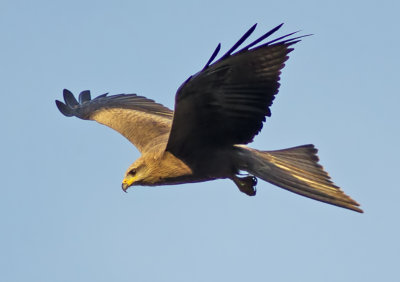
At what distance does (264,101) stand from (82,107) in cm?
392

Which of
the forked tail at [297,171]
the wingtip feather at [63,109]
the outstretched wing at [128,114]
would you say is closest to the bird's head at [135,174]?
the outstretched wing at [128,114]

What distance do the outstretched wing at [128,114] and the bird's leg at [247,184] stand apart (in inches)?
34.1

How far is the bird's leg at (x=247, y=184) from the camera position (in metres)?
8.91

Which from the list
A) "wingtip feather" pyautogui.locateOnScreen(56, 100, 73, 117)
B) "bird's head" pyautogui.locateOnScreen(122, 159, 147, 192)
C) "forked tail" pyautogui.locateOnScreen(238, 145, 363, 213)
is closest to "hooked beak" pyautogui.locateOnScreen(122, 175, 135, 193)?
"bird's head" pyautogui.locateOnScreen(122, 159, 147, 192)

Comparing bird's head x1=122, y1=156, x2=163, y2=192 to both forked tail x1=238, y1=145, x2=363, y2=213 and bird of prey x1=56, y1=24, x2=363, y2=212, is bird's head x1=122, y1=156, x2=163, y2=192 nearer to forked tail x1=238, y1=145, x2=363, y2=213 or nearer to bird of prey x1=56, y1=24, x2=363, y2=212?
bird of prey x1=56, y1=24, x2=363, y2=212

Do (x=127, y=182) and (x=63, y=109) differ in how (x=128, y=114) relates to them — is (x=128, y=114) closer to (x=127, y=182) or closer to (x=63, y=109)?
(x=63, y=109)

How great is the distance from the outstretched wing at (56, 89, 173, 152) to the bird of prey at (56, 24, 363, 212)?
19 centimetres

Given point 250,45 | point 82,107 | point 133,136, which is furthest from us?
point 82,107

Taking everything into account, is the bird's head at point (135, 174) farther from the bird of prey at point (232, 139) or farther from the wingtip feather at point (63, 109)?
the wingtip feather at point (63, 109)

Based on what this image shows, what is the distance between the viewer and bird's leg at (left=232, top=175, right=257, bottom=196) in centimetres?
891

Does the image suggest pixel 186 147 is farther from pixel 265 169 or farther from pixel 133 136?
pixel 133 136

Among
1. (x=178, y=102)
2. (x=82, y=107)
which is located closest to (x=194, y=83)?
(x=178, y=102)

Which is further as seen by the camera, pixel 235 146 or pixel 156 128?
pixel 156 128

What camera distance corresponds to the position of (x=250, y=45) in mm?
7652
